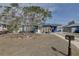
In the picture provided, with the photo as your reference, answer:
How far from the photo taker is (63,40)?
179 inches

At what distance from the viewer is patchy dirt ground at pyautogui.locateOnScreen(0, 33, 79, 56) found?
14.8 feet

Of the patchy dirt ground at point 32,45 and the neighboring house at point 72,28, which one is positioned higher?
the neighboring house at point 72,28

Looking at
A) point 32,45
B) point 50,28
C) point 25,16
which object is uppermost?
point 25,16

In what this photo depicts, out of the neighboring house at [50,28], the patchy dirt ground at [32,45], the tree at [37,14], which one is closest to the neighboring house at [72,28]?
the neighboring house at [50,28]

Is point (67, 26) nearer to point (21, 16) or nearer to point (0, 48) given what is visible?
point (21, 16)

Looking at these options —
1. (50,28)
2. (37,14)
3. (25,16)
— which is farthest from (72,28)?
(25,16)

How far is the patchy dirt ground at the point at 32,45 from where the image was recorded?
14.8 ft

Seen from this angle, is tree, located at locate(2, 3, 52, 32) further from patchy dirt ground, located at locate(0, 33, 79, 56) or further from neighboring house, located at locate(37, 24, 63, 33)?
patchy dirt ground, located at locate(0, 33, 79, 56)

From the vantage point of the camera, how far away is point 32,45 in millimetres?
4559

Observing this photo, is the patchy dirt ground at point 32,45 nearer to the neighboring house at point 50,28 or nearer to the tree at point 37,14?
the neighboring house at point 50,28

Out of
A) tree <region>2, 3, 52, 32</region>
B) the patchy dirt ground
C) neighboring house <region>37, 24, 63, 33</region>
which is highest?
tree <region>2, 3, 52, 32</region>

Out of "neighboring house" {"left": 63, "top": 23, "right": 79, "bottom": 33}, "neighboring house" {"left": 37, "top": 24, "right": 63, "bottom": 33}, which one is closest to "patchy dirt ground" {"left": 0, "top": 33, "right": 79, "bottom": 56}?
"neighboring house" {"left": 37, "top": 24, "right": 63, "bottom": 33}

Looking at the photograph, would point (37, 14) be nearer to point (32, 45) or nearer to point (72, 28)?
point (32, 45)

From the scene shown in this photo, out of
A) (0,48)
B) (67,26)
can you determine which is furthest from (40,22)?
(0,48)
